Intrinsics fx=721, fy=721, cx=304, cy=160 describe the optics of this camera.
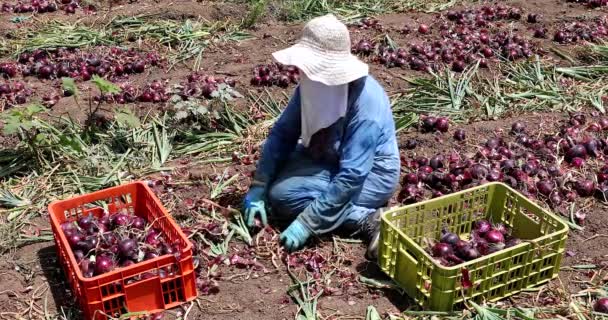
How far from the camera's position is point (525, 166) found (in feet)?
13.1

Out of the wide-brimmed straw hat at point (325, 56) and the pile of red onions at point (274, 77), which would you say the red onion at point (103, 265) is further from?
the pile of red onions at point (274, 77)

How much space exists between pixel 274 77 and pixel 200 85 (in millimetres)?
532

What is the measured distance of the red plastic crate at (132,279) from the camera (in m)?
2.83

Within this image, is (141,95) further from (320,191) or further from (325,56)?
(325,56)

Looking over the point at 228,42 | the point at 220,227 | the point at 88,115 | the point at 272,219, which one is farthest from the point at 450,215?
the point at 228,42

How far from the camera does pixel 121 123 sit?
4.45 meters

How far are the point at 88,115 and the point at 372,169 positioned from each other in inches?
83.6

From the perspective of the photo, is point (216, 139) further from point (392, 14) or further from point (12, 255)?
point (392, 14)

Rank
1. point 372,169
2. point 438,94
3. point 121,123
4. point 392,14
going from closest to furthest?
point 372,169 → point 121,123 → point 438,94 → point 392,14

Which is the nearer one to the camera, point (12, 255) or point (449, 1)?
point (12, 255)

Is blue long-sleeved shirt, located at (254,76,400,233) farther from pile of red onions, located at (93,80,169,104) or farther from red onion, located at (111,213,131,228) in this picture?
pile of red onions, located at (93,80,169,104)

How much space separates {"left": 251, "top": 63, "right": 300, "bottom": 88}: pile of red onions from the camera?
16.9 feet

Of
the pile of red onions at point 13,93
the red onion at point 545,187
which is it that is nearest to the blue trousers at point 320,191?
the red onion at point 545,187

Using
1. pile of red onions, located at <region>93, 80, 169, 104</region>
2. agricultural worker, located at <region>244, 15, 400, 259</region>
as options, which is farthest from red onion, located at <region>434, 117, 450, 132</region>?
pile of red onions, located at <region>93, 80, 169, 104</region>
